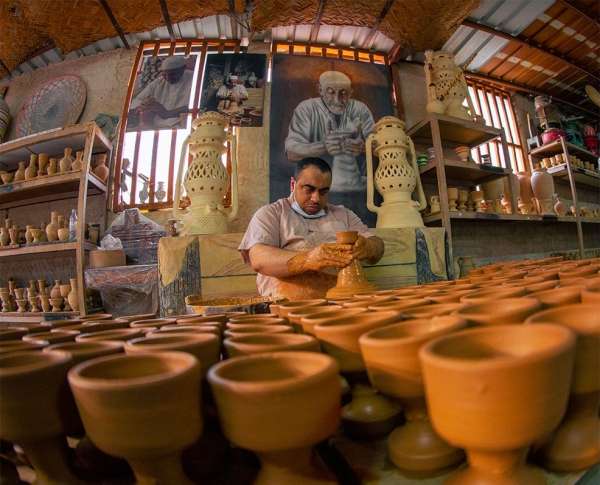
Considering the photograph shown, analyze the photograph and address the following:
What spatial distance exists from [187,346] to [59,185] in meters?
3.48

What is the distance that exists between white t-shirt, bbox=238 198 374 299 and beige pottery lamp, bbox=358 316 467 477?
1.14 m

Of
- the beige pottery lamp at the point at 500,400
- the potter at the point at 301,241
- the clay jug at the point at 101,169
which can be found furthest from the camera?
the clay jug at the point at 101,169

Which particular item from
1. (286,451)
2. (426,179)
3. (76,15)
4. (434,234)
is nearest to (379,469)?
(286,451)

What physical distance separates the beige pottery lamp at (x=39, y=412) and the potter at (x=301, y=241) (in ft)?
3.34

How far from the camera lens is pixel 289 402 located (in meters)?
0.26

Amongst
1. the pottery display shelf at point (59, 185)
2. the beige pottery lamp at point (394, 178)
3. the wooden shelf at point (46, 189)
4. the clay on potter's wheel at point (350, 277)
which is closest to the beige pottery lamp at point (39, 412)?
the clay on potter's wheel at point (350, 277)

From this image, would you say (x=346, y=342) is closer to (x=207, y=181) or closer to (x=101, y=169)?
(x=207, y=181)

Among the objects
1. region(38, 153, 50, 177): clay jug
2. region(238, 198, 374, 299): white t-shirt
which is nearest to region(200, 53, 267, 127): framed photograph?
region(38, 153, 50, 177): clay jug

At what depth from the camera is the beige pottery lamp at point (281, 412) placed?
26 cm

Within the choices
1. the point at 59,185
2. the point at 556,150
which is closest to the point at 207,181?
the point at 59,185

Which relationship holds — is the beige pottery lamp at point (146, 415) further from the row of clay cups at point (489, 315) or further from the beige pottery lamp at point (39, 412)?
the row of clay cups at point (489, 315)

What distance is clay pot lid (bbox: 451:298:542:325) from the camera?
38 cm

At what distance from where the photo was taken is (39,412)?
313 millimetres

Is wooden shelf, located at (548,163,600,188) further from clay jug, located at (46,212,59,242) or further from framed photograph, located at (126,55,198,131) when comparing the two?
clay jug, located at (46,212,59,242)
